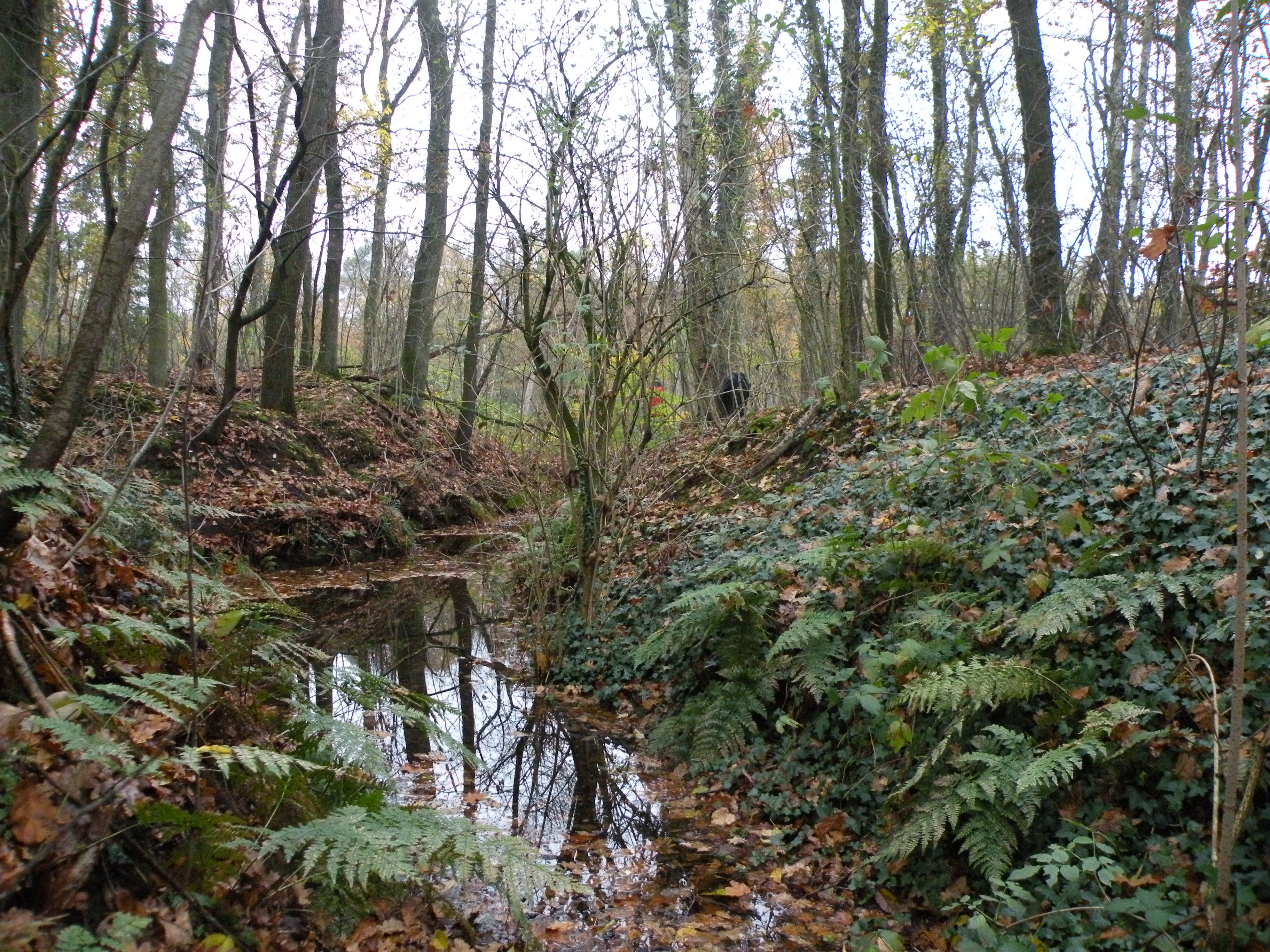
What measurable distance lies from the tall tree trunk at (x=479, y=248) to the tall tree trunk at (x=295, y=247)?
217cm

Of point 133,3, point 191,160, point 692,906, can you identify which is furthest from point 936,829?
point 191,160

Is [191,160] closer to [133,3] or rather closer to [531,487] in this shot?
[133,3]

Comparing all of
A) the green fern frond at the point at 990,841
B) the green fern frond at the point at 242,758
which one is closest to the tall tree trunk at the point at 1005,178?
the green fern frond at the point at 990,841

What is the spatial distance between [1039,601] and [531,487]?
4.25 m

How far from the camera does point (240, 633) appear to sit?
11.7ft

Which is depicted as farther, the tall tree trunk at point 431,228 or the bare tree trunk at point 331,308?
the bare tree trunk at point 331,308

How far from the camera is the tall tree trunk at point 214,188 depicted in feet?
9.68

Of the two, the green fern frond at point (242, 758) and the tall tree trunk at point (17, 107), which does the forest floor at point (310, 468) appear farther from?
the green fern frond at point (242, 758)

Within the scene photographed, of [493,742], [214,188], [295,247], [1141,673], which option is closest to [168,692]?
[493,742]

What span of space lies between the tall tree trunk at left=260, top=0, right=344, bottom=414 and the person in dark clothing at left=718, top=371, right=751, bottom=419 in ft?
18.4

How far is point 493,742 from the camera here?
5.23 m

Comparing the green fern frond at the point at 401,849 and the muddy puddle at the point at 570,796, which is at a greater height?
the green fern frond at the point at 401,849

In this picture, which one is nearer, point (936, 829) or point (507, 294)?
point (936, 829)

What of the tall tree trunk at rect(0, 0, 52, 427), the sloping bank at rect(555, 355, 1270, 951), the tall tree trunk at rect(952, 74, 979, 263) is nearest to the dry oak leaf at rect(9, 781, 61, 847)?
the sloping bank at rect(555, 355, 1270, 951)
